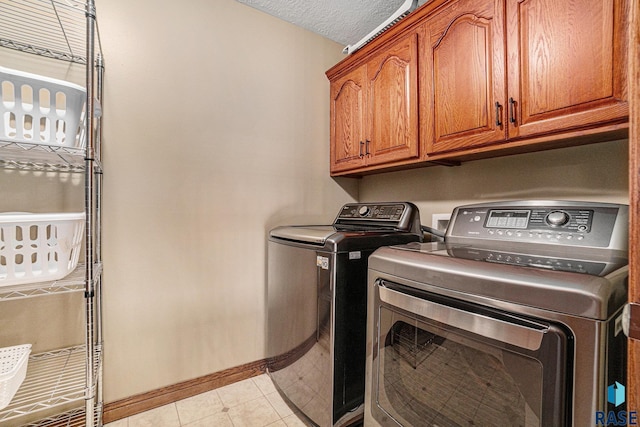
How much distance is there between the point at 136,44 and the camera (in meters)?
1.54

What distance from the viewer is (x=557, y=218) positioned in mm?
1067

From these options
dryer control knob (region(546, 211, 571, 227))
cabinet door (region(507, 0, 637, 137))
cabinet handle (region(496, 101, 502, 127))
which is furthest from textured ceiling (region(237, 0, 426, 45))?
dryer control knob (region(546, 211, 571, 227))

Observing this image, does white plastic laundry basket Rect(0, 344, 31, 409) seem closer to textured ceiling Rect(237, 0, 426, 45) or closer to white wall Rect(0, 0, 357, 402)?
white wall Rect(0, 0, 357, 402)

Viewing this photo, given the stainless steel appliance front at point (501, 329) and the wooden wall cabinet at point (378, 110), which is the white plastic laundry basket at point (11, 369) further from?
the wooden wall cabinet at point (378, 110)

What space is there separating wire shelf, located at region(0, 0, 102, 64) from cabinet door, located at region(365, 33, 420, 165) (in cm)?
150

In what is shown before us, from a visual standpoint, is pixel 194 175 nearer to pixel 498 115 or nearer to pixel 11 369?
pixel 11 369

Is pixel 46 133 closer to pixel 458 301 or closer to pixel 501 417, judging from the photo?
pixel 458 301

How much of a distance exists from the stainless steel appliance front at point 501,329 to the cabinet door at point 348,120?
3.24 feet

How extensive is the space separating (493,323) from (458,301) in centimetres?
11

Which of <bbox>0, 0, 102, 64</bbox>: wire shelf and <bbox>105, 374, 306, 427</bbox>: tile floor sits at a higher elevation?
<bbox>0, 0, 102, 64</bbox>: wire shelf

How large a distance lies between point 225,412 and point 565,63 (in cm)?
217

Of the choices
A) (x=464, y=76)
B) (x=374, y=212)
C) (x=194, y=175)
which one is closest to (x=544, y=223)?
(x=464, y=76)

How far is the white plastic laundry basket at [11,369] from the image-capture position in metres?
1.01

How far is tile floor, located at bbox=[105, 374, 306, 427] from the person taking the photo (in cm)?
145
